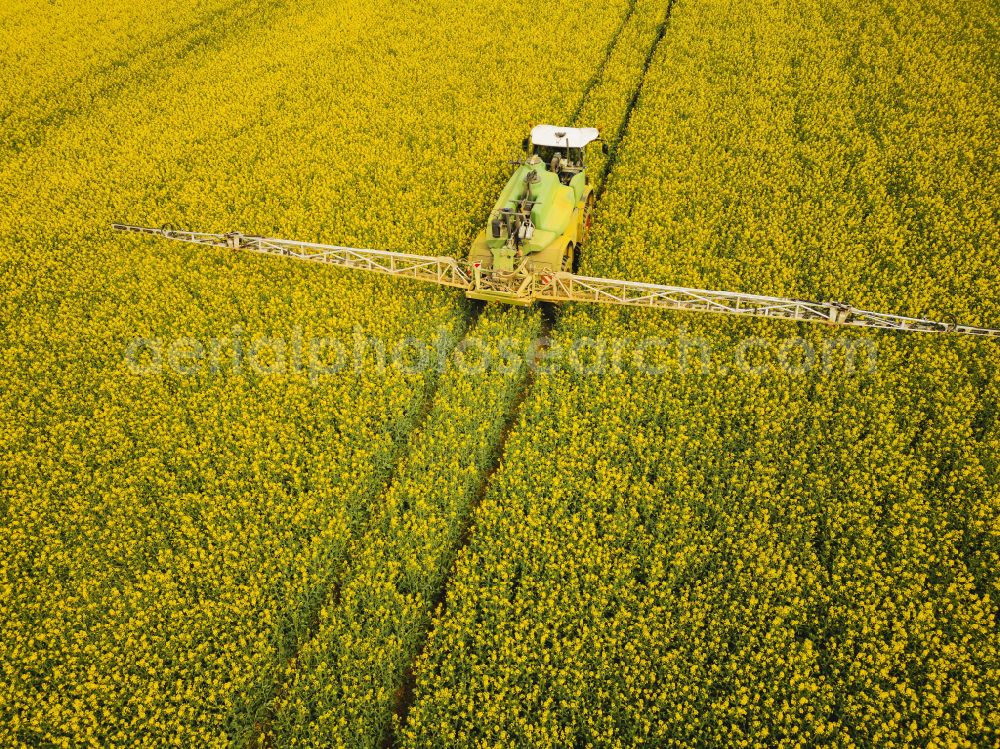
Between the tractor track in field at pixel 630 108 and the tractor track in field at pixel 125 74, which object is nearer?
the tractor track in field at pixel 630 108

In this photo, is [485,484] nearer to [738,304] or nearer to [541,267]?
[541,267]

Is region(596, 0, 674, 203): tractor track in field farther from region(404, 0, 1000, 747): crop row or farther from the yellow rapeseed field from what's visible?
region(404, 0, 1000, 747): crop row

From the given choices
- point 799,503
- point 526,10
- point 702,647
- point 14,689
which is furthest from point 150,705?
point 526,10

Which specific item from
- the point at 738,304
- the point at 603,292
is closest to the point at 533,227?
the point at 603,292

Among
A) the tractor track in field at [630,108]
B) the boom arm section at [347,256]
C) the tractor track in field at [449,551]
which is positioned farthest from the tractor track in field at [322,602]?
the tractor track in field at [630,108]

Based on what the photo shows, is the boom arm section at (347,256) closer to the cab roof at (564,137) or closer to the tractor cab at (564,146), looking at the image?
the tractor cab at (564,146)

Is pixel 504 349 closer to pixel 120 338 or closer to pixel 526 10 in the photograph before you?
pixel 120 338
